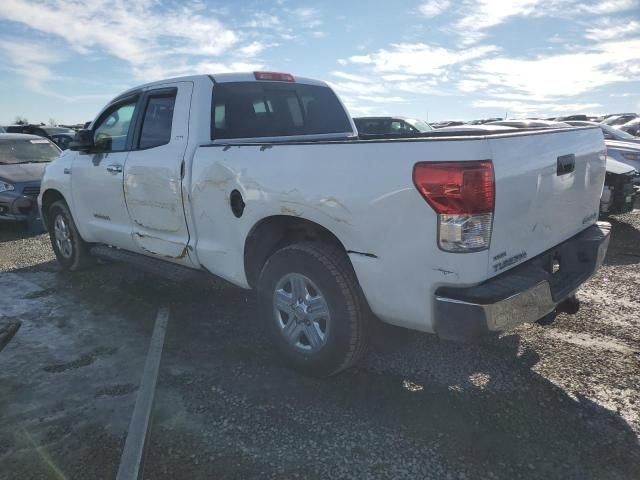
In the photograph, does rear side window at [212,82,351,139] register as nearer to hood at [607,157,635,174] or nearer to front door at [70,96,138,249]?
front door at [70,96,138,249]

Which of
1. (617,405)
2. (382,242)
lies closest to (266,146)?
(382,242)

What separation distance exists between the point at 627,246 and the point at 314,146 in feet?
17.5

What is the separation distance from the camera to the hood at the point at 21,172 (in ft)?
26.6

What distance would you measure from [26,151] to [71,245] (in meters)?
4.93

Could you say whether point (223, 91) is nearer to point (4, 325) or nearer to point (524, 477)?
point (4, 325)

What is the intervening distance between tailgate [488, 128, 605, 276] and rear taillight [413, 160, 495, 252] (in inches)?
2.7

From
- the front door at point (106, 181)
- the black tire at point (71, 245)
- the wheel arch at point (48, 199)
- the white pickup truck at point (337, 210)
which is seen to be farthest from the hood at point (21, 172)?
the white pickup truck at point (337, 210)

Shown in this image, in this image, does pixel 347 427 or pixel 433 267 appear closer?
pixel 433 267

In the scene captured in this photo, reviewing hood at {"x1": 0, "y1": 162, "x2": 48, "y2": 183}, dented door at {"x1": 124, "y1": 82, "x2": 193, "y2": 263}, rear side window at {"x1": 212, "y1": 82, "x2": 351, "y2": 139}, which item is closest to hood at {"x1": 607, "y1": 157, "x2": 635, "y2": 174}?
rear side window at {"x1": 212, "y1": 82, "x2": 351, "y2": 139}

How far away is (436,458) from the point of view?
2395mm

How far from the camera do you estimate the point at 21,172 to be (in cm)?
841

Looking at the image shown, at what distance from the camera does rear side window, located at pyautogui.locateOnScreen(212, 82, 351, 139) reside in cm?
389

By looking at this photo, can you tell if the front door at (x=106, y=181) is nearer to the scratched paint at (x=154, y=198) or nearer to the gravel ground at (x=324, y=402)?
the scratched paint at (x=154, y=198)

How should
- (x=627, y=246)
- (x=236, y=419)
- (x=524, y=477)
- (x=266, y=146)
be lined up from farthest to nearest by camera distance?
(x=627, y=246) < (x=266, y=146) < (x=236, y=419) < (x=524, y=477)
